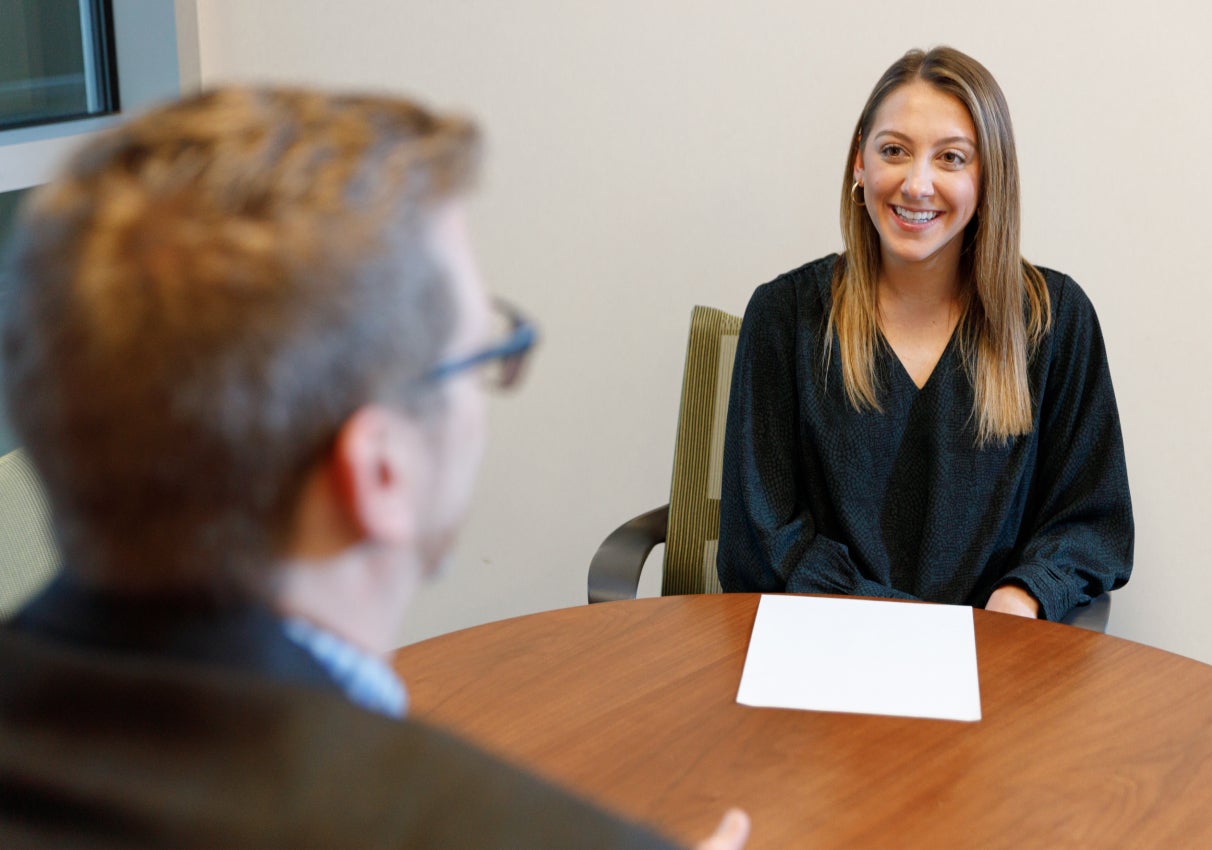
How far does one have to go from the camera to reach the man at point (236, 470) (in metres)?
0.61

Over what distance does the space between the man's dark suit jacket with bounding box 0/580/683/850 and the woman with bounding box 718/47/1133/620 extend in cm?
162

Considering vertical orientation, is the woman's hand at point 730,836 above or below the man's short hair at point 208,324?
below

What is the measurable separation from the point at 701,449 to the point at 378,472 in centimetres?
181

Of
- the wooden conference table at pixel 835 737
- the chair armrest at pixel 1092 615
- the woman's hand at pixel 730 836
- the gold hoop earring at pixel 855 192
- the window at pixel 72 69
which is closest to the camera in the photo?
the woman's hand at pixel 730 836

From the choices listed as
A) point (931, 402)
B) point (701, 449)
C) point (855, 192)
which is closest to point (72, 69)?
point (701, 449)

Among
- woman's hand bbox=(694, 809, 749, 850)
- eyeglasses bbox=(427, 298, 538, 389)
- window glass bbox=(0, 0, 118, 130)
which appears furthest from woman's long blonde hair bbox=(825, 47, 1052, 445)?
window glass bbox=(0, 0, 118, 130)

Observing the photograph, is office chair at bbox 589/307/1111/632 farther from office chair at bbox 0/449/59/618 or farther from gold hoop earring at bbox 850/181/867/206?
office chair at bbox 0/449/59/618

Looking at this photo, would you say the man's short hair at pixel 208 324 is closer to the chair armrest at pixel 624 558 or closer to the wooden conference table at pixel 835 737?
the wooden conference table at pixel 835 737

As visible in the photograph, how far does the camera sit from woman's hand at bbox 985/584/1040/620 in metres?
2.11

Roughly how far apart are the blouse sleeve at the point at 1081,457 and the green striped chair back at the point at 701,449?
0.57 m

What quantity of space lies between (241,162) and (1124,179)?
224 centimetres

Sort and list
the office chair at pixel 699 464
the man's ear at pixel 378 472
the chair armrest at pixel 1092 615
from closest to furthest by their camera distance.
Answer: the man's ear at pixel 378 472, the chair armrest at pixel 1092 615, the office chair at pixel 699 464

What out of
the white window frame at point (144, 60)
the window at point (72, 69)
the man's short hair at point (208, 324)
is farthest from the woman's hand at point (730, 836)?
the white window frame at point (144, 60)

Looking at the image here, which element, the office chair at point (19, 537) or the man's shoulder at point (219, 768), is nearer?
the man's shoulder at point (219, 768)
